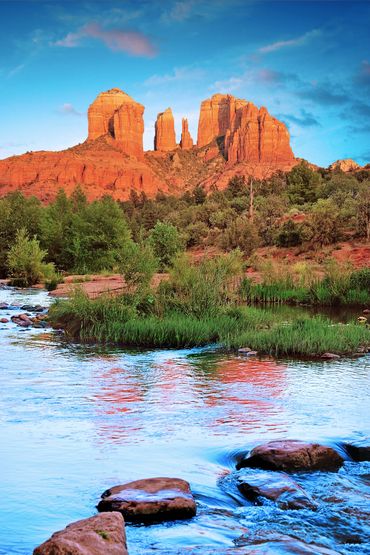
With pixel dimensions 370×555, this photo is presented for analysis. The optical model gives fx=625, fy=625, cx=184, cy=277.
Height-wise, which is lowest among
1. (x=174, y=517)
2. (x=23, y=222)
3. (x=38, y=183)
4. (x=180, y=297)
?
(x=174, y=517)

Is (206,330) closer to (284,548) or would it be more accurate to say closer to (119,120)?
(284,548)

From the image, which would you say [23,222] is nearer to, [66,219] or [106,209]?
[66,219]

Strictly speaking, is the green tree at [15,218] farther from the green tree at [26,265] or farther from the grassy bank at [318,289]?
the grassy bank at [318,289]

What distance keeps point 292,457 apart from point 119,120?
137 metres

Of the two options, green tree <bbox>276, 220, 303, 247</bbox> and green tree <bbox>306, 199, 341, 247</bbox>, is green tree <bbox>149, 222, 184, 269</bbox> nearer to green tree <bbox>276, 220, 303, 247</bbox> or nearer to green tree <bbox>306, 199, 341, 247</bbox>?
green tree <bbox>276, 220, 303, 247</bbox>

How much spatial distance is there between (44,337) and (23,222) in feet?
89.4

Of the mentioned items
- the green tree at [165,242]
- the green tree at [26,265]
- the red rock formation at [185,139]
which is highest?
the red rock formation at [185,139]

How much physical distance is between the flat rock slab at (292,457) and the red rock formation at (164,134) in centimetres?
13805

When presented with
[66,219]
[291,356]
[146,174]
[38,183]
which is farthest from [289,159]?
[291,356]

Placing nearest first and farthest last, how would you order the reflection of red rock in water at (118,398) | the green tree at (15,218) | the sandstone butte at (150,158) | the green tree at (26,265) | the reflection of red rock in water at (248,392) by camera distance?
1. the reflection of red rock in water at (118,398)
2. the reflection of red rock in water at (248,392)
3. the green tree at (26,265)
4. the green tree at (15,218)
5. the sandstone butte at (150,158)

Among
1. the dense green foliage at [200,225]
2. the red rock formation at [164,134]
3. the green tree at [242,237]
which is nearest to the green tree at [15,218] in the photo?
the dense green foliage at [200,225]

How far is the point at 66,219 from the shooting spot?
4003 cm

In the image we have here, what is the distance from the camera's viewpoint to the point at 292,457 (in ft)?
17.8

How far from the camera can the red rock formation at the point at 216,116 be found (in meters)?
144
